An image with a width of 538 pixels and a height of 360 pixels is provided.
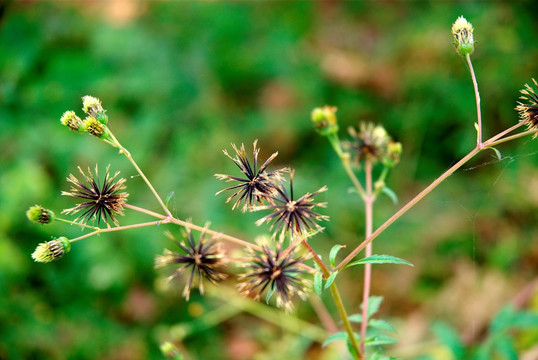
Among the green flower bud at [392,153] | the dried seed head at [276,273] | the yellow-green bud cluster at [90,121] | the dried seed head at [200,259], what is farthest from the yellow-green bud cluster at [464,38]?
the yellow-green bud cluster at [90,121]

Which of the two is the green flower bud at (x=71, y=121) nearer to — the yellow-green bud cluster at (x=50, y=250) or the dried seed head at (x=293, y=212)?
the yellow-green bud cluster at (x=50, y=250)

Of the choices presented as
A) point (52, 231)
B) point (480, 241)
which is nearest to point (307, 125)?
point (480, 241)

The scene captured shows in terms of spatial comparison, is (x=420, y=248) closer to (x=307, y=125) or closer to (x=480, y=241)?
(x=480, y=241)

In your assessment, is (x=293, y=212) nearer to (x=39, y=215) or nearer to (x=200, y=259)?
(x=200, y=259)

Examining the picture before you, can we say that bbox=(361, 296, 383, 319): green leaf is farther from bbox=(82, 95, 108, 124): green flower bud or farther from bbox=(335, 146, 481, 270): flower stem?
bbox=(82, 95, 108, 124): green flower bud

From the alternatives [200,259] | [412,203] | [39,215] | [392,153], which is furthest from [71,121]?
[392,153]

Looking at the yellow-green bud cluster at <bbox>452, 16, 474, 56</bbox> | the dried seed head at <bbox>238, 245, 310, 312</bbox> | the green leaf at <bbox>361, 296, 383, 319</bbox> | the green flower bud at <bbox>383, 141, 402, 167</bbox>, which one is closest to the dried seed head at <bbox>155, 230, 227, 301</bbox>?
the dried seed head at <bbox>238, 245, 310, 312</bbox>

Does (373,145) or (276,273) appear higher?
(373,145)
